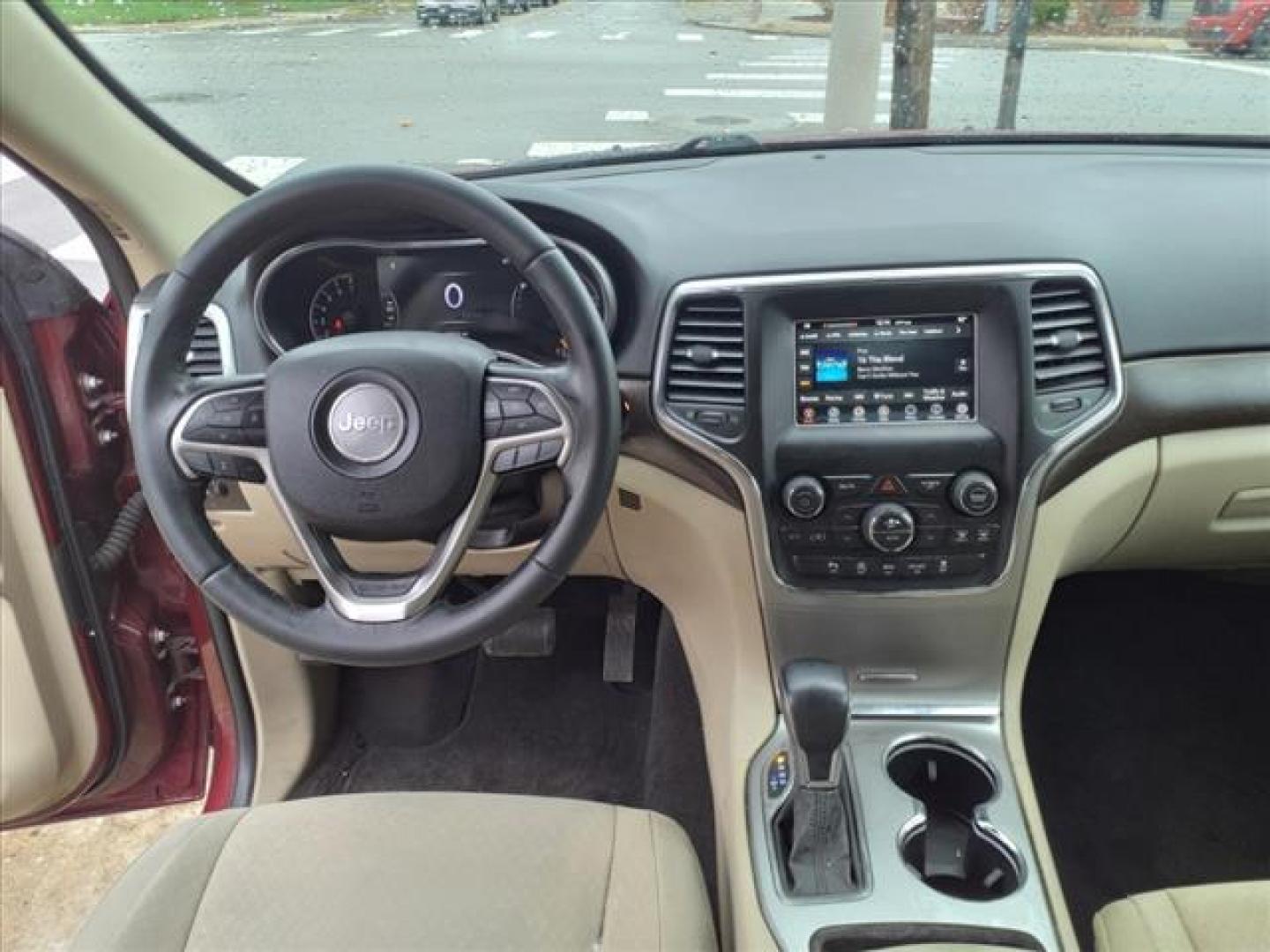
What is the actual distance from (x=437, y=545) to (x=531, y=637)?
989 mm

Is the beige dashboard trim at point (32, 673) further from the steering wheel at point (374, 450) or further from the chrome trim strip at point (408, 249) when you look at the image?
the steering wheel at point (374, 450)

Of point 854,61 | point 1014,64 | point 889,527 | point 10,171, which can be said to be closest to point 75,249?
point 10,171

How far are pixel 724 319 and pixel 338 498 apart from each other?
591mm

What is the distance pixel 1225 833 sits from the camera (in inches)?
82.4

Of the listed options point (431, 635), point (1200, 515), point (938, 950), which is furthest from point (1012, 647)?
point (431, 635)

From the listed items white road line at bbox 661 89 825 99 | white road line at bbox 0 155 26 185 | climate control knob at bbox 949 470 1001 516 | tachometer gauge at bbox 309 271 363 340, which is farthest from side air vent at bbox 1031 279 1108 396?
white road line at bbox 0 155 26 185

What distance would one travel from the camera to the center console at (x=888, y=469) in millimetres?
1457

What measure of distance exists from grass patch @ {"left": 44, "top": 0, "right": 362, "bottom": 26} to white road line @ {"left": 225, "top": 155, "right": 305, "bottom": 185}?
8.1 inches

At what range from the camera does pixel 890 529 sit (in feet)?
5.05

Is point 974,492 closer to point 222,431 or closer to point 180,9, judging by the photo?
point 222,431

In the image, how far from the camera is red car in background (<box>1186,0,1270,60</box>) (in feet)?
5.69

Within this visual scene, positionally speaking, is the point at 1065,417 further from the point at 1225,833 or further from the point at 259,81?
the point at 259,81

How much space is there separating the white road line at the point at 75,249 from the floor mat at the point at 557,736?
106cm

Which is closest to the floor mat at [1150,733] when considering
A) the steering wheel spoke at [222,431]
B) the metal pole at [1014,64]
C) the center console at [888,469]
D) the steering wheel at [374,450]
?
the center console at [888,469]
